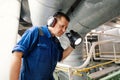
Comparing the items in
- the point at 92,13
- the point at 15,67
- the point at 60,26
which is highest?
the point at 92,13

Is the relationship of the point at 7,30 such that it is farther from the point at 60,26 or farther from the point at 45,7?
the point at 60,26

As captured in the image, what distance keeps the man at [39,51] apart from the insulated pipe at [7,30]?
690 millimetres

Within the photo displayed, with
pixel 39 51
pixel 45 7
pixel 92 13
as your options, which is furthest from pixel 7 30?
pixel 92 13

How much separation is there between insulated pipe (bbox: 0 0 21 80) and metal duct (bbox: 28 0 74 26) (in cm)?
29

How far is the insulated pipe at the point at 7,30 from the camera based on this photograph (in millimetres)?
1780

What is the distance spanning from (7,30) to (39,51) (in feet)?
2.87

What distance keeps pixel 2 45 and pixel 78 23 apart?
96 cm

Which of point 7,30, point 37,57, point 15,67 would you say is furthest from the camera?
point 7,30

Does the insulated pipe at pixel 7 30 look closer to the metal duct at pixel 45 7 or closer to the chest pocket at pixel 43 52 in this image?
the metal duct at pixel 45 7

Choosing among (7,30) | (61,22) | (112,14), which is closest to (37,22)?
(7,30)

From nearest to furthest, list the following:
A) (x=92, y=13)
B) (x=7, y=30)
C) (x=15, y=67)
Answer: (x=15, y=67), (x=92, y=13), (x=7, y=30)

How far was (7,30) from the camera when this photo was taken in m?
1.86

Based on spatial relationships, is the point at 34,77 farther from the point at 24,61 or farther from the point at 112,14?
the point at 112,14

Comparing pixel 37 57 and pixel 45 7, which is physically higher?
pixel 45 7
